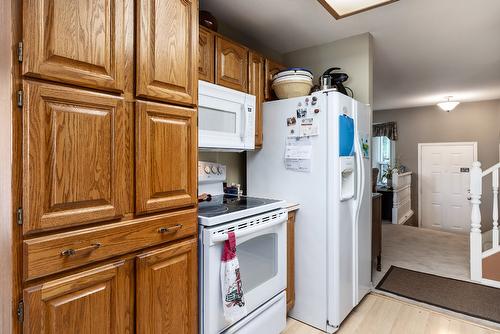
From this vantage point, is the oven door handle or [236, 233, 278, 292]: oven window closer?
the oven door handle

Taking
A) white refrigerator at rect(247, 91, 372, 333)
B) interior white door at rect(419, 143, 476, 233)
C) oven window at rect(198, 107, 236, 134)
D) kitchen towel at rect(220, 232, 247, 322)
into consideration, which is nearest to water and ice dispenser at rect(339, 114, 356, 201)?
white refrigerator at rect(247, 91, 372, 333)

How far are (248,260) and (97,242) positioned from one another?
2.95ft

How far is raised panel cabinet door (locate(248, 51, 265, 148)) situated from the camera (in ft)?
7.11

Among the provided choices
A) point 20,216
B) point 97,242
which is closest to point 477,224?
point 97,242

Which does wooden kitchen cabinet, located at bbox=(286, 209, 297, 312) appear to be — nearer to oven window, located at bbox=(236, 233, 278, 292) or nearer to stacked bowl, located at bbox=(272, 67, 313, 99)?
oven window, located at bbox=(236, 233, 278, 292)

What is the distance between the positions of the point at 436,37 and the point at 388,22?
0.67m

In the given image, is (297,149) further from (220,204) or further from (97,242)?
(97,242)

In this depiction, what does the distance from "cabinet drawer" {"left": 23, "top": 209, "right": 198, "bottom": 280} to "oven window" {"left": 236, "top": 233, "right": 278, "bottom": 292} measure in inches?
17.1

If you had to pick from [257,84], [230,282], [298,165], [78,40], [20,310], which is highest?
[257,84]

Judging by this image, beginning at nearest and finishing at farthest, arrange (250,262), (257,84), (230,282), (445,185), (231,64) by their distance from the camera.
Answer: (230,282) → (250,262) → (231,64) → (257,84) → (445,185)

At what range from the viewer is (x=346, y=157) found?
6.73 feet

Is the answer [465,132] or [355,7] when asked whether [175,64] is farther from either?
[465,132]

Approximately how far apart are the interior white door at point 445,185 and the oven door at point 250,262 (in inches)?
217

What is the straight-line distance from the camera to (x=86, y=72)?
1013 millimetres
